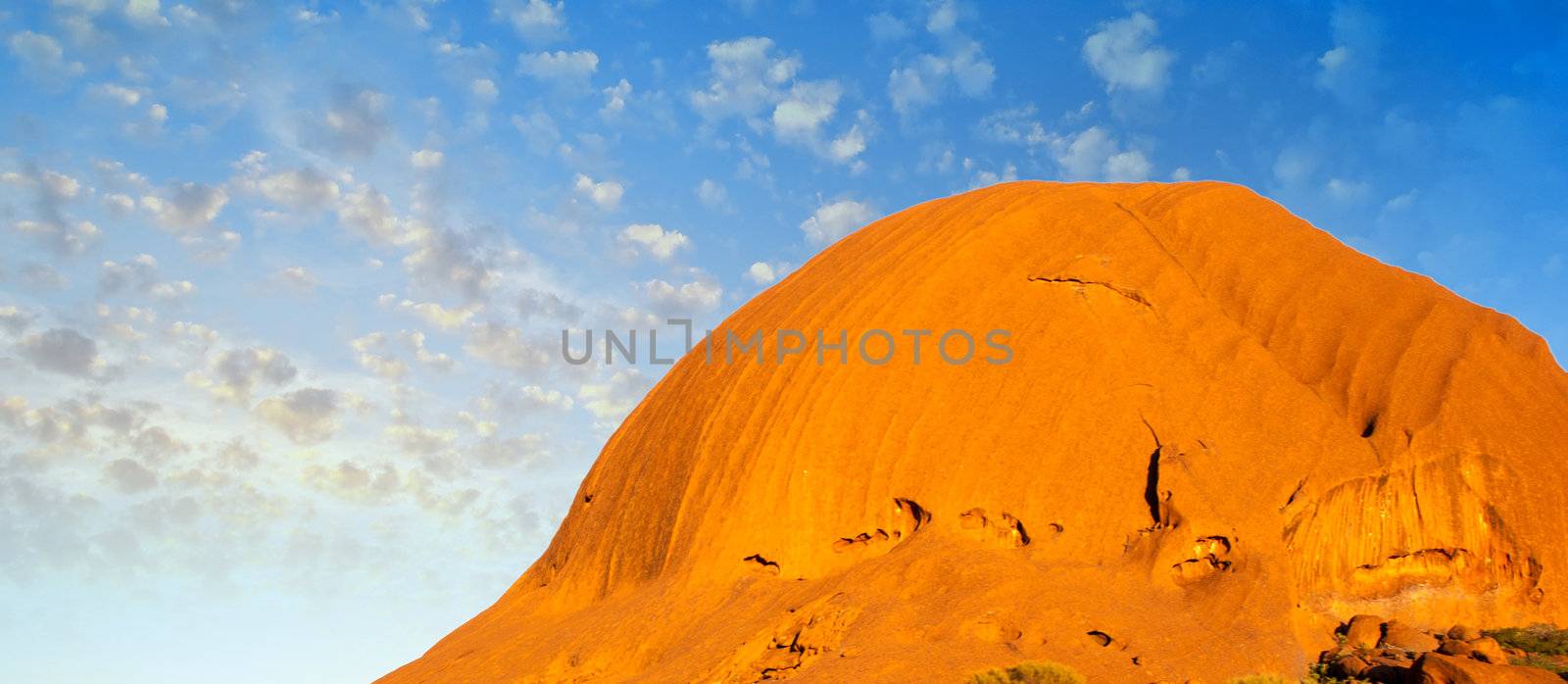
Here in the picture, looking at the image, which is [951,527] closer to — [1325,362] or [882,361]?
[882,361]

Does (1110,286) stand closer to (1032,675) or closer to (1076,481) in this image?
(1076,481)

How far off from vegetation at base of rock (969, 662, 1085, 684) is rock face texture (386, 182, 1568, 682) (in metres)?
0.59

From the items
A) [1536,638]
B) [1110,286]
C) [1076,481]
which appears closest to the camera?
[1536,638]


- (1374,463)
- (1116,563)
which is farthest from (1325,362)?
(1116,563)

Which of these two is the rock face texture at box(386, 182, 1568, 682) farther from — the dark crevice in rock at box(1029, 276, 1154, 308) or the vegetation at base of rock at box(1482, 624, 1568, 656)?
the vegetation at base of rock at box(1482, 624, 1568, 656)

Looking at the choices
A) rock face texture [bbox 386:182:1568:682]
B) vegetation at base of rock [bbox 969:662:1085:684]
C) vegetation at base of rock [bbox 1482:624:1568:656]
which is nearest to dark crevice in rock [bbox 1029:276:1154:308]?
rock face texture [bbox 386:182:1568:682]

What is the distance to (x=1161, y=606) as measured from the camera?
18.7m

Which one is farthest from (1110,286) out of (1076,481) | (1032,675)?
(1032,675)

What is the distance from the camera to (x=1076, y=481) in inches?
827

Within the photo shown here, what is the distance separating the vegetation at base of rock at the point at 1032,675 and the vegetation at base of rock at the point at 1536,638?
8.53 m

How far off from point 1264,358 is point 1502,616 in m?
6.43

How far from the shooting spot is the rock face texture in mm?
18531

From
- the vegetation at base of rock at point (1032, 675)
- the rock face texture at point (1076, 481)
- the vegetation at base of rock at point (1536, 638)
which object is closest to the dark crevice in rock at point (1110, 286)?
the rock face texture at point (1076, 481)

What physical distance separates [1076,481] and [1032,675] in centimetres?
553
